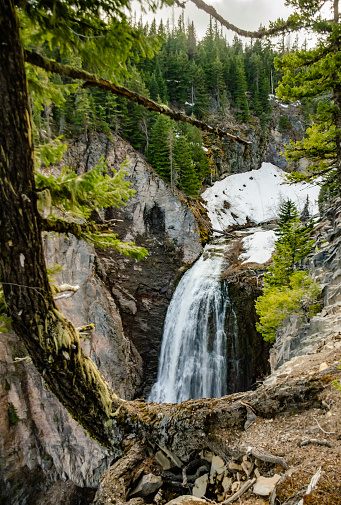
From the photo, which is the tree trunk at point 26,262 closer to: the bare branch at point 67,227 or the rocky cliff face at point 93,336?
the bare branch at point 67,227

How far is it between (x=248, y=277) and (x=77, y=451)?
17.0 metres

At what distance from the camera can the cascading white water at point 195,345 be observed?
57.4 feet

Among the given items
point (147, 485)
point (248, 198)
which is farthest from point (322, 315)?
point (248, 198)

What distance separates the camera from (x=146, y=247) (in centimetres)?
2553

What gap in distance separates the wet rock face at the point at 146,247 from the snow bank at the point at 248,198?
22.5ft

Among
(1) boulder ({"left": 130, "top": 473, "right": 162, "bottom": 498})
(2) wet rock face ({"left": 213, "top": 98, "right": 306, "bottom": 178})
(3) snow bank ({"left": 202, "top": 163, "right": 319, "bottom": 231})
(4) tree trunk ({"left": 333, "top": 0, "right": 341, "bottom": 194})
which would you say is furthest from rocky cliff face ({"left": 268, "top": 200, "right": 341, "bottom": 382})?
(2) wet rock face ({"left": 213, "top": 98, "right": 306, "bottom": 178})

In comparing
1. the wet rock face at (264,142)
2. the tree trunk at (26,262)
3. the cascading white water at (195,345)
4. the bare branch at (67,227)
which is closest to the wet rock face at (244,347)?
the cascading white water at (195,345)

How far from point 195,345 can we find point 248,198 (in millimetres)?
27282

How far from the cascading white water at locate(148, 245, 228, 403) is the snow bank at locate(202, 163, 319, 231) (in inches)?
501

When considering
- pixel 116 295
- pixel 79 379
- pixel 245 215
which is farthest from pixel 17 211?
pixel 245 215

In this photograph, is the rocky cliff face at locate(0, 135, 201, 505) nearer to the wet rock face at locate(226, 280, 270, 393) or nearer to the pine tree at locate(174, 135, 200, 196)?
the pine tree at locate(174, 135, 200, 196)

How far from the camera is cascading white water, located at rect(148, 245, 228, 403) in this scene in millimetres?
17500

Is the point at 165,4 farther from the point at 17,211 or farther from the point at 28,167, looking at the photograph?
the point at 17,211

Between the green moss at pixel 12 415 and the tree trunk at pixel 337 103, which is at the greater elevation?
the tree trunk at pixel 337 103
